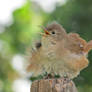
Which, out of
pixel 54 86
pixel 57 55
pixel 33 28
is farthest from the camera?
pixel 33 28

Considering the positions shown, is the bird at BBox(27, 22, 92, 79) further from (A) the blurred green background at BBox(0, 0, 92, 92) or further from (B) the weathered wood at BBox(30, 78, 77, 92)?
(B) the weathered wood at BBox(30, 78, 77, 92)

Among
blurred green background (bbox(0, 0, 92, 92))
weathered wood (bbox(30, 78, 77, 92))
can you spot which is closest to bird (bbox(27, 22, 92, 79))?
blurred green background (bbox(0, 0, 92, 92))

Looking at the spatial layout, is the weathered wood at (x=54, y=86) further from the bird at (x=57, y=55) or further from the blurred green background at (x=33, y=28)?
→ the blurred green background at (x=33, y=28)

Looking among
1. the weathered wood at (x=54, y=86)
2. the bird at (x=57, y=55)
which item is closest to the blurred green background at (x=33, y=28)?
the bird at (x=57, y=55)

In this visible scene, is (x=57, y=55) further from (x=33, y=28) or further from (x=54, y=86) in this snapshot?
(x=33, y=28)

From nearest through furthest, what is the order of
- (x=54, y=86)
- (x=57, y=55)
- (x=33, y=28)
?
(x=54, y=86), (x=57, y=55), (x=33, y=28)

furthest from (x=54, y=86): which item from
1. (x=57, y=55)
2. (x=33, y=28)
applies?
(x=33, y=28)
